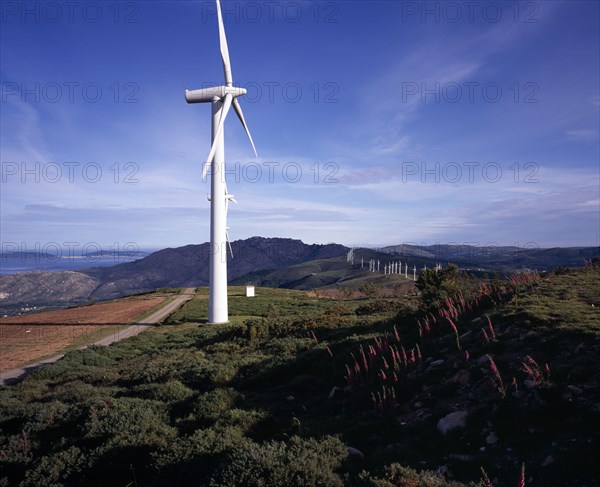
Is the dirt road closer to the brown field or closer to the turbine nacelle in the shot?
the brown field

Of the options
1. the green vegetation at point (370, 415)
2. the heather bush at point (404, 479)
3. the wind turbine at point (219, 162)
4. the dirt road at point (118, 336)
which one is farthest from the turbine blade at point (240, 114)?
the heather bush at point (404, 479)

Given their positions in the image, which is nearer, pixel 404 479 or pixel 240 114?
pixel 404 479

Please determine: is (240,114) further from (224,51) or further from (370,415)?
(370,415)

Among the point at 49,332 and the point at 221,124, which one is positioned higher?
the point at 221,124

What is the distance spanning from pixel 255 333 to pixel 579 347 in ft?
59.5

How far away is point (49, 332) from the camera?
39.8 m

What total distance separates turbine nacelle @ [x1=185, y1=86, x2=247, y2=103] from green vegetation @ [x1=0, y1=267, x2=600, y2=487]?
85.4ft

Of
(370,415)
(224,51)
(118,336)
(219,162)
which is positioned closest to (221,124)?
(219,162)

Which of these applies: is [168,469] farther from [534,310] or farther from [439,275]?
[439,275]

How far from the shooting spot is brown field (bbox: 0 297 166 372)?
2976 centimetres

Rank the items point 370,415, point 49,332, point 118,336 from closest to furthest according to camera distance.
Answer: point 370,415 → point 118,336 → point 49,332

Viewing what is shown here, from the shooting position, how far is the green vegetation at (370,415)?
686cm

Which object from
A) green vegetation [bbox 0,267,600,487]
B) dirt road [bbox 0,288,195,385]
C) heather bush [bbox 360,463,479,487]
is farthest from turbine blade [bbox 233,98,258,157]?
heather bush [bbox 360,463,479,487]

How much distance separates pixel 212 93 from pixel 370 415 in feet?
106
